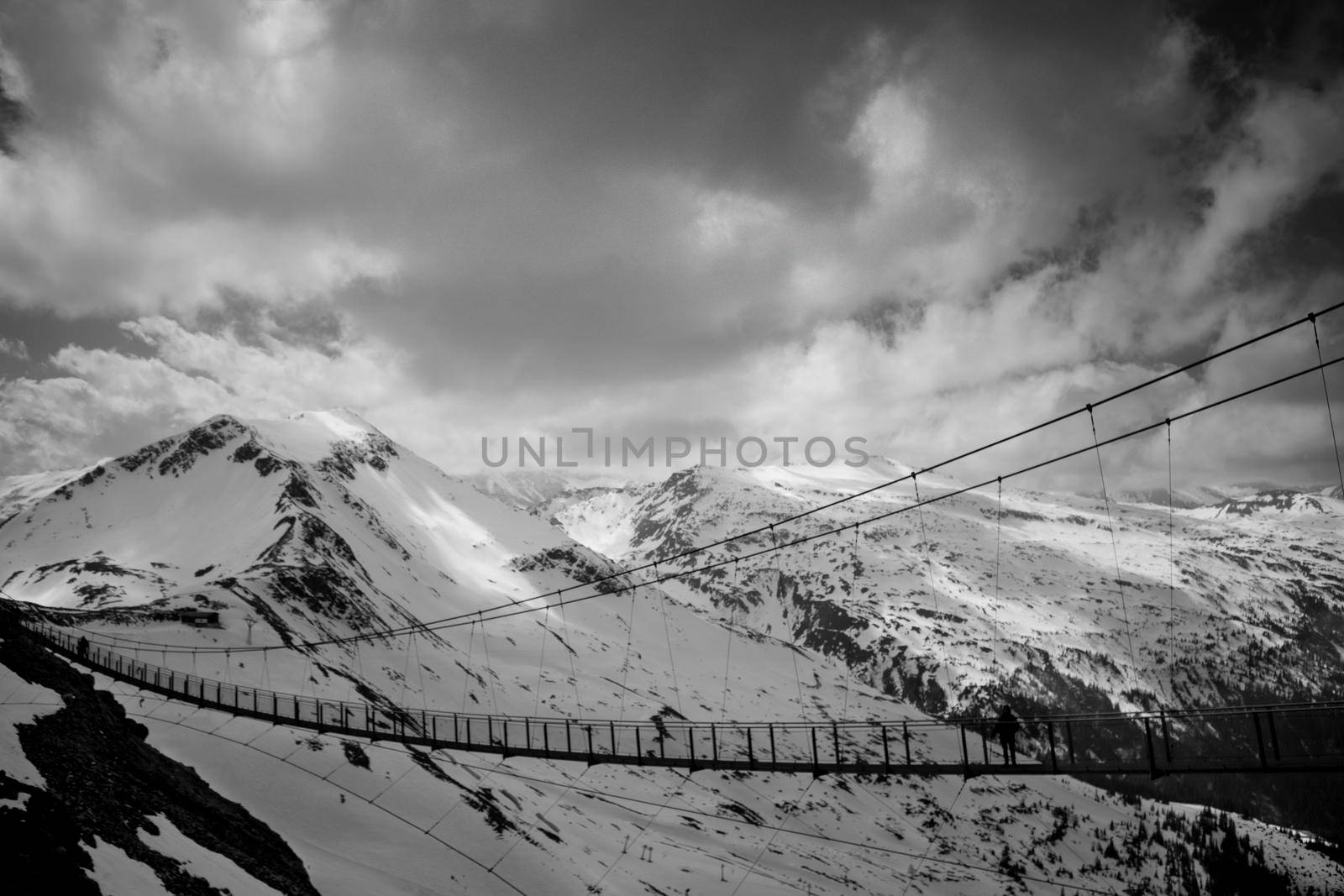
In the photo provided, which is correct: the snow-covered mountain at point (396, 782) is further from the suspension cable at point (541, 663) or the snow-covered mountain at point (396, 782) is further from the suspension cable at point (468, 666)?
the suspension cable at point (541, 663)

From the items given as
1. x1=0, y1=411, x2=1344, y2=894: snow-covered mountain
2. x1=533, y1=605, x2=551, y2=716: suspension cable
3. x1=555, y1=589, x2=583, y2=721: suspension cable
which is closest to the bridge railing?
x1=0, y1=411, x2=1344, y2=894: snow-covered mountain

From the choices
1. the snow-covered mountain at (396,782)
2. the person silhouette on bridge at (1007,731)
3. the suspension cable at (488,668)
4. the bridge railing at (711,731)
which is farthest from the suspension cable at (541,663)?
the person silhouette on bridge at (1007,731)

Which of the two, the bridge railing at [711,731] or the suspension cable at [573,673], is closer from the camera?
the bridge railing at [711,731]

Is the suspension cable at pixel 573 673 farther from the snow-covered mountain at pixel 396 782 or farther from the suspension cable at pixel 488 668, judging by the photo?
the suspension cable at pixel 488 668

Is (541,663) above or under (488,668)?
above

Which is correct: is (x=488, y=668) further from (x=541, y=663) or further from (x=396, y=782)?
(x=396, y=782)

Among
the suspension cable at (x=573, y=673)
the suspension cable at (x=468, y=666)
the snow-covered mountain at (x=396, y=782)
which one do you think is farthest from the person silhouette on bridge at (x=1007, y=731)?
the suspension cable at (x=573, y=673)

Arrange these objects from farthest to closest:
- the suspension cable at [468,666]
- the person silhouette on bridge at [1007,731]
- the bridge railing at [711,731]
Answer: the suspension cable at [468,666]
the person silhouette on bridge at [1007,731]
the bridge railing at [711,731]

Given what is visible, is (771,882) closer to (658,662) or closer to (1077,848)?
(1077,848)

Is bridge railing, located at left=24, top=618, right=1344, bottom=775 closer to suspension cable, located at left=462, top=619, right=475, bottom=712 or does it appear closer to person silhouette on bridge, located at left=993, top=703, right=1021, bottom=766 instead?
person silhouette on bridge, located at left=993, top=703, right=1021, bottom=766

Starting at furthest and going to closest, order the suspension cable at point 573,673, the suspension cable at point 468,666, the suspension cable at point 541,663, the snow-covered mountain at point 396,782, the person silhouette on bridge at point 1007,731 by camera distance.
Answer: the suspension cable at point 573,673, the suspension cable at point 541,663, the suspension cable at point 468,666, the person silhouette on bridge at point 1007,731, the snow-covered mountain at point 396,782

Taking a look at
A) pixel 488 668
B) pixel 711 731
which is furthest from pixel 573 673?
pixel 711 731

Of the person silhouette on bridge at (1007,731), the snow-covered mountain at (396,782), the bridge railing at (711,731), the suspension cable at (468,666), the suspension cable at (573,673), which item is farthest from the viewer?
the suspension cable at (573,673)

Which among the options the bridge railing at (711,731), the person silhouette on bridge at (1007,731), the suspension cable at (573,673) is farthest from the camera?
the suspension cable at (573,673)
